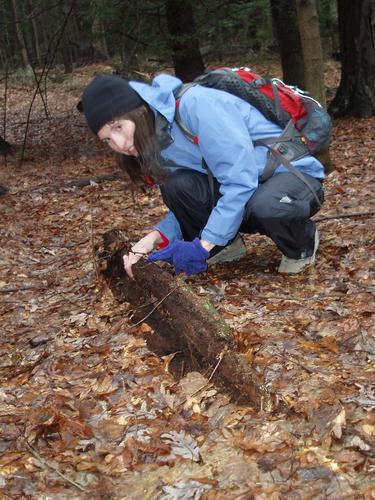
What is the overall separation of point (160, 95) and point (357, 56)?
300 inches

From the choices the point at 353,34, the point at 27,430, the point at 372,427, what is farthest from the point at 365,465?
the point at 353,34

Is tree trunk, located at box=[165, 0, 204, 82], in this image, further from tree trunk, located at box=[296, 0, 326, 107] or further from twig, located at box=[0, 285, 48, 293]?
twig, located at box=[0, 285, 48, 293]

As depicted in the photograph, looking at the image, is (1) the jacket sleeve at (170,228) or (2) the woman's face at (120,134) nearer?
(2) the woman's face at (120,134)

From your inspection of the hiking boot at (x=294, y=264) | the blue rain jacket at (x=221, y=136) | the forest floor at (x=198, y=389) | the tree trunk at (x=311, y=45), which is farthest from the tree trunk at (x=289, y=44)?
the blue rain jacket at (x=221, y=136)

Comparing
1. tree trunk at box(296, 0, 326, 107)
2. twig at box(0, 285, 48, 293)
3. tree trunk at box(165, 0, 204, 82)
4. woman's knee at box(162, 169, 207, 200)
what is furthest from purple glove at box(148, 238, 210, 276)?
tree trunk at box(165, 0, 204, 82)

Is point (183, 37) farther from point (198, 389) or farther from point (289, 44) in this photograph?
point (198, 389)

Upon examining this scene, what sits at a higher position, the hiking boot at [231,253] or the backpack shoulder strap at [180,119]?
the backpack shoulder strap at [180,119]

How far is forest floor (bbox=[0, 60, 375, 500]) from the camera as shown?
228 centimetres

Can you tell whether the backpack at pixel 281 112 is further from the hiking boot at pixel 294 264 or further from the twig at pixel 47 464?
the twig at pixel 47 464

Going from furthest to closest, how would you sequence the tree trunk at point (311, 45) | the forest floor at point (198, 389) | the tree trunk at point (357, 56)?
the tree trunk at point (357, 56) → the tree trunk at point (311, 45) → the forest floor at point (198, 389)

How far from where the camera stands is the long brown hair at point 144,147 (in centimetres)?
308

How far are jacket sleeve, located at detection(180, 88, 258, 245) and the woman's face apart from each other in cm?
38

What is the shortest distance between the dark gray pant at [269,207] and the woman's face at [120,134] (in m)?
0.84

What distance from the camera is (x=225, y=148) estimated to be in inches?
127
